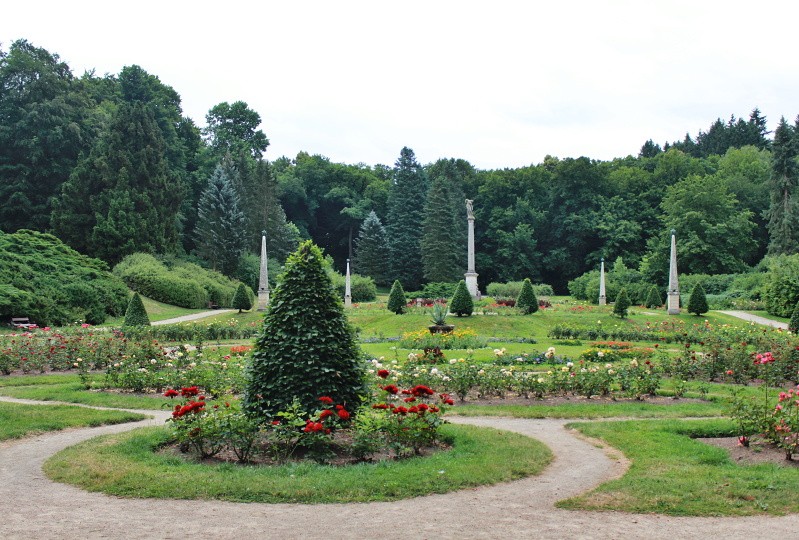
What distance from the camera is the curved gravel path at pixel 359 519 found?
5.89 m

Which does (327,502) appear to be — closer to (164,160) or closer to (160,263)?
(160,263)

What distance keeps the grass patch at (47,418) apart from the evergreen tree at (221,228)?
41.2m

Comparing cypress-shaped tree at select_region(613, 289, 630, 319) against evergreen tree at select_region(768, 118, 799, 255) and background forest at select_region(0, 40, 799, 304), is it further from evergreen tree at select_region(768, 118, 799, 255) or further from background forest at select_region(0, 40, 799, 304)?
evergreen tree at select_region(768, 118, 799, 255)

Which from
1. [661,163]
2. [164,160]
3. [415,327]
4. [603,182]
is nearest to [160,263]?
[164,160]

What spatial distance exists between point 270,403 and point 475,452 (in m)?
2.58

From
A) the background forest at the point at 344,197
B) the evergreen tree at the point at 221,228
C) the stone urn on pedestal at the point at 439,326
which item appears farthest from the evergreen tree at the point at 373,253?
the stone urn on pedestal at the point at 439,326

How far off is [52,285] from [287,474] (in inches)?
1058

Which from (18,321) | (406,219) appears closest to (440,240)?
(406,219)

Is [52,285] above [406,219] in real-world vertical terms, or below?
below

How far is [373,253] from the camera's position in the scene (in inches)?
2554

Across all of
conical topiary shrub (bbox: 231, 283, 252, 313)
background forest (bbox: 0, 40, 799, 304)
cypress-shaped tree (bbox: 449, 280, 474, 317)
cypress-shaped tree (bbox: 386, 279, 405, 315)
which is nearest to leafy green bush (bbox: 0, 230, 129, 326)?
conical topiary shrub (bbox: 231, 283, 252, 313)

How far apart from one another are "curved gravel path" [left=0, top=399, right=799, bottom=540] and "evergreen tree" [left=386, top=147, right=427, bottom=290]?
56.2m

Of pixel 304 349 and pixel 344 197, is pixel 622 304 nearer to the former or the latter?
pixel 304 349

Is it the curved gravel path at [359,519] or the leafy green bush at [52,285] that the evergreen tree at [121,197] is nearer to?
the leafy green bush at [52,285]
